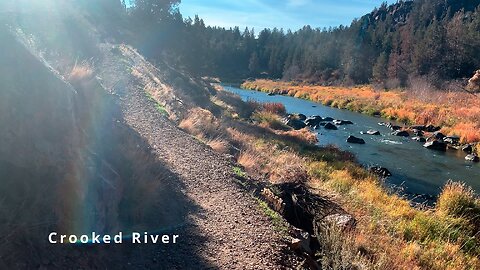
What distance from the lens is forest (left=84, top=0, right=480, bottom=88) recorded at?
1816 inches

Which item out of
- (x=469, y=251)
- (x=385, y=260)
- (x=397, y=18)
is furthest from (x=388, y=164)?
(x=397, y=18)

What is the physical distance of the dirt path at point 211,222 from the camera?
247 inches

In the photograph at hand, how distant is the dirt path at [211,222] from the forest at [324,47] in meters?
33.5

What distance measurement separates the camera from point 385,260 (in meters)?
7.80

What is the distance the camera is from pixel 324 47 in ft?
358

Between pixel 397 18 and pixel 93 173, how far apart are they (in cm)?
17443

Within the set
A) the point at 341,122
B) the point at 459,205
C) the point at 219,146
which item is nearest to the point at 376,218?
the point at 459,205

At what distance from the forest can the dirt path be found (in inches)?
1318

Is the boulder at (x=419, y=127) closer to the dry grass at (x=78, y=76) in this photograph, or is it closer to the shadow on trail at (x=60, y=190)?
the dry grass at (x=78, y=76)

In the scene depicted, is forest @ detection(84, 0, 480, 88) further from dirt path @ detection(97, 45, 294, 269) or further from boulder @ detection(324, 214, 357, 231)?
boulder @ detection(324, 214, 357, 231)

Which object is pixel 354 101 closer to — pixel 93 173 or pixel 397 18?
pixel 93 173

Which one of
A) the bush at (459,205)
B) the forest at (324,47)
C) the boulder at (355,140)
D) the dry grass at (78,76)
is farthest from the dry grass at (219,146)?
the forest at (324,47)

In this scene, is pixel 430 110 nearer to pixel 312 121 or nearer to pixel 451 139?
pixel 451 139

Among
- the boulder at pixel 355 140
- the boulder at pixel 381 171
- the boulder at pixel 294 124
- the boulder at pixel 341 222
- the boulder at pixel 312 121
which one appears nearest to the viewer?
the boulder at pixel 341 222
